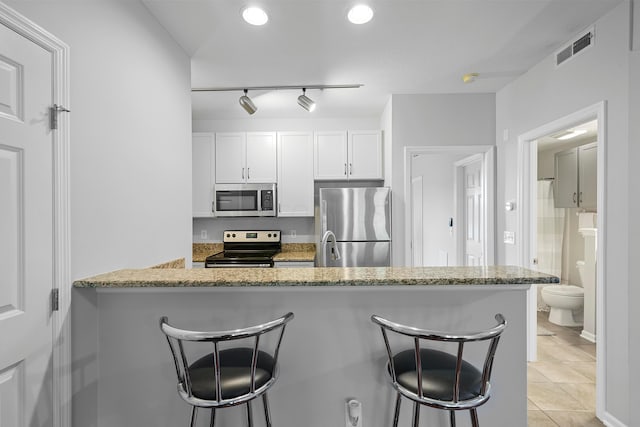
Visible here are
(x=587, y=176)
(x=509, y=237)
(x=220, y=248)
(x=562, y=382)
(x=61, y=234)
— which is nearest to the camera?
(x=61, y=234)

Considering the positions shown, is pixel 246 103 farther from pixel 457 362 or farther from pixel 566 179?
pixel 566 179

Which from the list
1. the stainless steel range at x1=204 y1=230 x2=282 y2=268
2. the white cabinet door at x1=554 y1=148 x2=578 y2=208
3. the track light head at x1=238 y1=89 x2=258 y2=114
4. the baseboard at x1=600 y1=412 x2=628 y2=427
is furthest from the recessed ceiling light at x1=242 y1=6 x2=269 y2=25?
the white cabinet door at x1=554 y1=148 x2=578 y2=208

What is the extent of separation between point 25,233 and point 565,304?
16.2 ft

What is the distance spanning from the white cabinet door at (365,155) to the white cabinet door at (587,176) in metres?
2.38

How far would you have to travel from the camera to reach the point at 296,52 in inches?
104

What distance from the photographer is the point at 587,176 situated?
403cm

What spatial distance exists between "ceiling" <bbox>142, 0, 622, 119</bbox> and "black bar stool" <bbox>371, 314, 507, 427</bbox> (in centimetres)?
186

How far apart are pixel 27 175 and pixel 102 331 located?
79 cm

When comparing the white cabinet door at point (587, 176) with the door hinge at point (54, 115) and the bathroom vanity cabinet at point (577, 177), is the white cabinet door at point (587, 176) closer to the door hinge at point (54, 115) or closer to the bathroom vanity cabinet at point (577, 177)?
the bathroom vanity cabinet at point (577, 177)

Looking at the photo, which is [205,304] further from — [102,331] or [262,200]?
[262,200]

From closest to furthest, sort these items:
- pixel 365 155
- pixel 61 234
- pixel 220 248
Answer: pixel 61 234
pixel 365 155
pixel 220 248

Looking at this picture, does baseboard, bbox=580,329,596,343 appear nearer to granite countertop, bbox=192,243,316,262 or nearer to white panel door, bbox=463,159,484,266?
white panel door, bbox=463,159,484,266

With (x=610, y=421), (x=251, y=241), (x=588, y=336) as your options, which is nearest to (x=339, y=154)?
(x=251, y=241)

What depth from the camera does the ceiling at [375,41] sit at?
2096 millimetres
